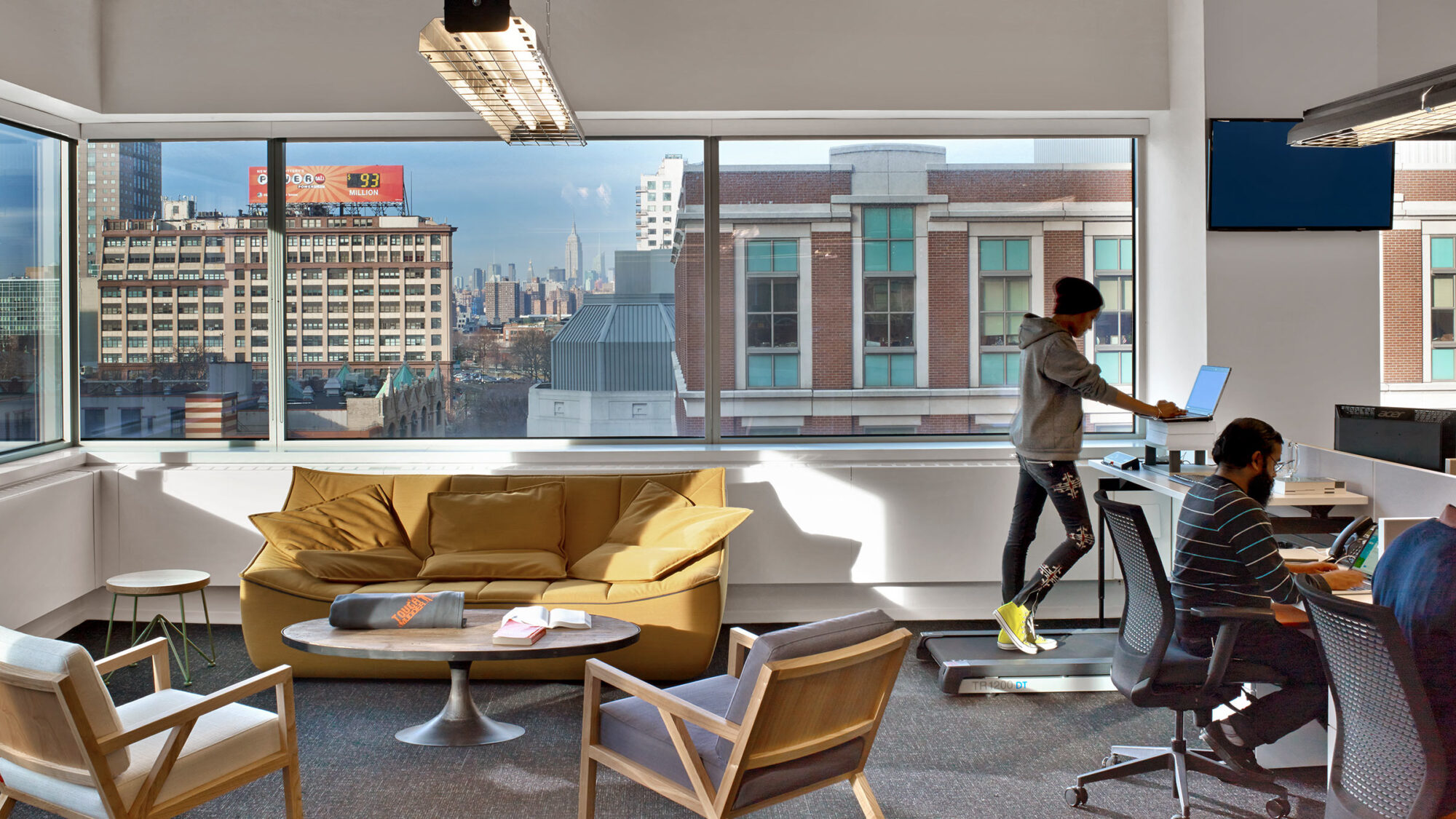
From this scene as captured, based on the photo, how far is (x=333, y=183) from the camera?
6.14 m

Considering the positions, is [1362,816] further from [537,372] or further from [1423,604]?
[537,372]

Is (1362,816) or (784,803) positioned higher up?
(1362,816)

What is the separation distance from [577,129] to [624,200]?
5.10 feet

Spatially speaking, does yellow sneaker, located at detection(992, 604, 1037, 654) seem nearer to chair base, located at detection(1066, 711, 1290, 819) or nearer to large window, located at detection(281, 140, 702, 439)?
chair base, located at detection(1066, 711, 1290, 819)

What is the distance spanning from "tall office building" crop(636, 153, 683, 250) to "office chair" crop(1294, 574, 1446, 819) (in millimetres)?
4303

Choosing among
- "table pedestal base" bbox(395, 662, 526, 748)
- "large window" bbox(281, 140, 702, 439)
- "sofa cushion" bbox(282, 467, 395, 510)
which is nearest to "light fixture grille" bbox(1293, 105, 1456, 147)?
"large window" bbox(281, 140, 702, 439)

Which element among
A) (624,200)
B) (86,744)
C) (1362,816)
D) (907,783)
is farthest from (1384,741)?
(624,200)

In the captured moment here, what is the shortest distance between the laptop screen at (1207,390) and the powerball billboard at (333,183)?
180 inches

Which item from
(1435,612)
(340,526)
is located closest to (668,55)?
(340,526)

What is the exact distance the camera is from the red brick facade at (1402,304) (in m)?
6.56

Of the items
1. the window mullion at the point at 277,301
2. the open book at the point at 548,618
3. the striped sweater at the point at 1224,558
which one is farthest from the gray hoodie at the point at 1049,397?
A: the window mullion at the point at 277,301

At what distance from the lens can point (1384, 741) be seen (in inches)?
93.8

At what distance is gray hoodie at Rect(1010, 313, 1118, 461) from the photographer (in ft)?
15.9

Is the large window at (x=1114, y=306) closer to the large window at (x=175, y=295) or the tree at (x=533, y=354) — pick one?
the tree at (x=533, y=354)
